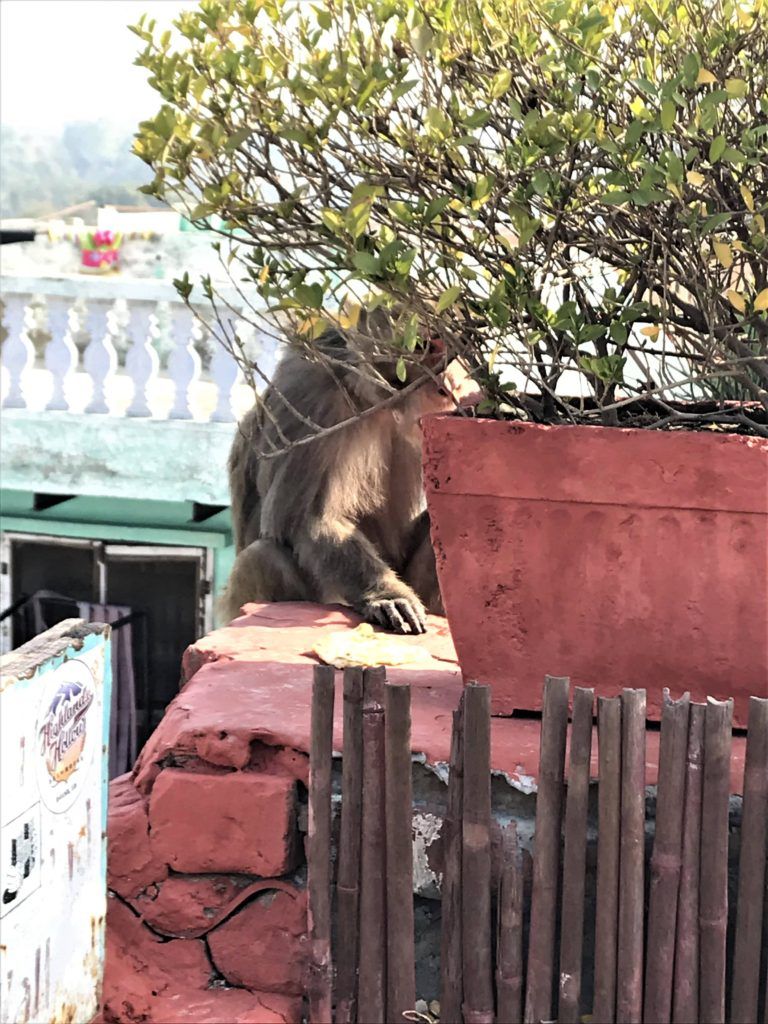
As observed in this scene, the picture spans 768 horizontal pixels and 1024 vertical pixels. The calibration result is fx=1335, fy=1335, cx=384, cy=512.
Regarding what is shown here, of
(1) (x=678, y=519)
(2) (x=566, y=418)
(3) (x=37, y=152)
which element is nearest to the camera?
(1) (x=678, y=519)

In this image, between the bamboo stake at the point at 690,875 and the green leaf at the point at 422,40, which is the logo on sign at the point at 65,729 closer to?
the bamboo stake at the point at 690,875

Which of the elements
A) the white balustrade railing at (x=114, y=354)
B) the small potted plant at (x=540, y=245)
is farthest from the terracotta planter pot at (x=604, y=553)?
the white balustrade railing at (x=114, y=354)

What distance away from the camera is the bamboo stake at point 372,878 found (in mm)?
1825

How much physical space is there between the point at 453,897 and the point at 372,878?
0.11 metres

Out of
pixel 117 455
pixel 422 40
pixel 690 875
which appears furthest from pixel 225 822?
pixel 117 455

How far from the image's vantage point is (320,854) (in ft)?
6.04

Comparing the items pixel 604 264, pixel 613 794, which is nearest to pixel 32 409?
pixel 604 264

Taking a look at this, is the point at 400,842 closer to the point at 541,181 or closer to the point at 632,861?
the point at 632,861

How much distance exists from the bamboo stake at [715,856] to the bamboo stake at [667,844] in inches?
1.3

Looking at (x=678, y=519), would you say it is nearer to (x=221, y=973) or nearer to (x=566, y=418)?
(x=566, y=418)

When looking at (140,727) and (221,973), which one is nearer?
(221,973)

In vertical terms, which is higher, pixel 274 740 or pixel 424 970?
pixel 274 740

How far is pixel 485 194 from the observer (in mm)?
1731

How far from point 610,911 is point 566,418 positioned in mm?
755
